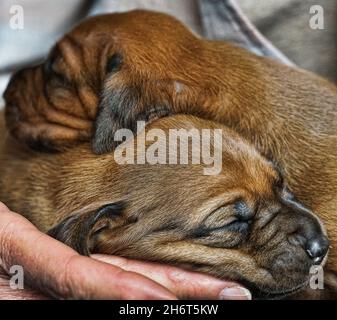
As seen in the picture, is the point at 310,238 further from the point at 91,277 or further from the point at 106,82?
the point at 106,82

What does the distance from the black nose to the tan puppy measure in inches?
2.6

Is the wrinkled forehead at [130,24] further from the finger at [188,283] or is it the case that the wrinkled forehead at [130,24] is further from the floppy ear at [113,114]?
the finger at [188,283]

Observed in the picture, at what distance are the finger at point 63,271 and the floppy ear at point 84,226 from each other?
0.02 metres

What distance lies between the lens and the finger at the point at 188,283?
4.75ft

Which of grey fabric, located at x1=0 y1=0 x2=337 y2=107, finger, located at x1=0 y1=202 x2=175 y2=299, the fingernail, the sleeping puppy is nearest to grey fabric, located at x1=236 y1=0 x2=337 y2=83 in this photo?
grey fabric, located at x1=0 y1=0 x2=337 y2=107

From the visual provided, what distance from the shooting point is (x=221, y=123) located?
1.65m

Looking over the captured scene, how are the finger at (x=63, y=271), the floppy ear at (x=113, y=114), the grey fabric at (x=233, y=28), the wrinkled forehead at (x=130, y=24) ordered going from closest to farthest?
the finger at (x=63, y=271) < the floppy ear at (x=113, y=114) < the wrinkled forehead at (x=130, y=24) < the grey fabric at (x=233, y=28)

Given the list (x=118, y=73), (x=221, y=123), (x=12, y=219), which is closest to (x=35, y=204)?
(x=12, y=219)

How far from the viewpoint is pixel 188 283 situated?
1.46 meters

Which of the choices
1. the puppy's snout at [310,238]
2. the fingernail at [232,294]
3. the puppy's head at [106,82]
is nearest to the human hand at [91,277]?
the fingernail at [232,294]

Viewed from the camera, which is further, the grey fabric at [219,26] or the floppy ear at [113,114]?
the grey fabric at [219,26]
